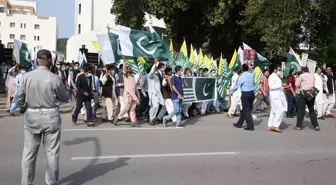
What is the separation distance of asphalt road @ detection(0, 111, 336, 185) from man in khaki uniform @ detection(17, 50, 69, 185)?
0.68 meters

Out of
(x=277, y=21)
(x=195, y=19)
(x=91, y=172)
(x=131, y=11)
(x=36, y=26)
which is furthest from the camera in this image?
(x=36, y=26)

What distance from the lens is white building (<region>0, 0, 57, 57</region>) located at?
255 ft

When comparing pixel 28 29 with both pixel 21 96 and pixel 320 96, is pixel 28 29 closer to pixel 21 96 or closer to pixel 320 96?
pixel 320 96

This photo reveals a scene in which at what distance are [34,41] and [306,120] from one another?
254ft

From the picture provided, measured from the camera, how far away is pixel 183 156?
22.9 ft

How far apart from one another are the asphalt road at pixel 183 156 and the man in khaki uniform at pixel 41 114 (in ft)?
2.23

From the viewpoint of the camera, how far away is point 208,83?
1341 centimetres

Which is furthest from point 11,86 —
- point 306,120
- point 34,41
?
point 34,41

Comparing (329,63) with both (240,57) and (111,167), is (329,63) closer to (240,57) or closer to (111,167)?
(240,57)

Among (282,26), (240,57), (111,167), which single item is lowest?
(111,167)

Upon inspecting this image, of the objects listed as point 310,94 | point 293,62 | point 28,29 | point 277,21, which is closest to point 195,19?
point 277,21

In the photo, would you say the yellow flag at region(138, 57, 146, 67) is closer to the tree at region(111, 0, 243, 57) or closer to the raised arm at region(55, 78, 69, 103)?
the raised arm at region(55, 78, 69, 103)

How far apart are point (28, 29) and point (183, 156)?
80.2 meters

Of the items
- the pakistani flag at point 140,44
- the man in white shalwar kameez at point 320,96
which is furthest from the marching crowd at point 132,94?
the man in white shalwar kameez at point 320,96
